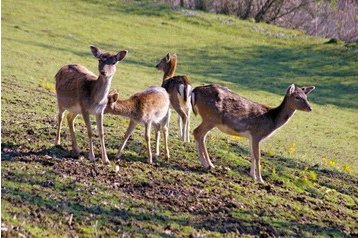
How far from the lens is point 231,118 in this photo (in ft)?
34.2

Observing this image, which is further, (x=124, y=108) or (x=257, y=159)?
(x=257, y=159)

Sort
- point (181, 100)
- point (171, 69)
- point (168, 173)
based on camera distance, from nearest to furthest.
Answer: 1. point (168, 173)
2. point (181, 100)
3. point (171, 69)

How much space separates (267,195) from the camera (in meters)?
9.46

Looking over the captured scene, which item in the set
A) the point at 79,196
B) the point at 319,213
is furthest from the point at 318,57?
the point at 79,196

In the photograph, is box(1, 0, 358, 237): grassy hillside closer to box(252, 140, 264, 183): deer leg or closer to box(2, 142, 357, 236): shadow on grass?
box(2, 142, 357, 236): shadow on grass

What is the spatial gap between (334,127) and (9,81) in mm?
7875

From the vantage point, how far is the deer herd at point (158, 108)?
9.42 metres

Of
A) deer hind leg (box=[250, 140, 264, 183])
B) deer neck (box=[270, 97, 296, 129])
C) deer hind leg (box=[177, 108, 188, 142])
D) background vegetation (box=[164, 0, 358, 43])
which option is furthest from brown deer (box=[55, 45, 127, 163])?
background vegetation (box=[164, 0, 358, 43])

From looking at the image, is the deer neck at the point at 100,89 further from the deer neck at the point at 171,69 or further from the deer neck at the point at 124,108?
the deer neck at the point at 171,69

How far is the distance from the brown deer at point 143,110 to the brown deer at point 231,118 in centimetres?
47

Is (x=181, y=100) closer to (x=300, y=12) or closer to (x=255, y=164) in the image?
(x=255, y=164)

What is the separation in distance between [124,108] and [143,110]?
25 cm

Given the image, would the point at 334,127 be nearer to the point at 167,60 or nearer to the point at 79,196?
the point at 167,60

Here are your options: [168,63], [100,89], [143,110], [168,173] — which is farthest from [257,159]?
[168,63]
